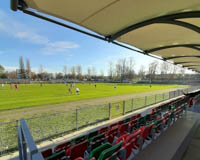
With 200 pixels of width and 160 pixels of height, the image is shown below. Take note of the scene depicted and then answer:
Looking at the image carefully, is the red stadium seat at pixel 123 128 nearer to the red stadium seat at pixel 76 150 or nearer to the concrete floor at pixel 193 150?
the red stadium seat at pixel 76 150

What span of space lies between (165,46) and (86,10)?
14.1 feet

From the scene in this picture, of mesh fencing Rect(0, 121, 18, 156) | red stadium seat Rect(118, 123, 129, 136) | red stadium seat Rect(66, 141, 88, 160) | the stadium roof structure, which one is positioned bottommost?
mesh fencing Rect(0, 121, 18, 156)

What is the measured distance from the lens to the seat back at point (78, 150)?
2.66 metres

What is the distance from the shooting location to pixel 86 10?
255 centimetres

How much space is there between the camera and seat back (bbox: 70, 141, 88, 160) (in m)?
2.66

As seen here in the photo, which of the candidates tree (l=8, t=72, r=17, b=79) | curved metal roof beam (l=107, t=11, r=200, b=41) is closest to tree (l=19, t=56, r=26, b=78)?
tree (l=8, t=72, r=17, b=79)

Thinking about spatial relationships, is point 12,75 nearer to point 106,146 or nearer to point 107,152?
point 106,146

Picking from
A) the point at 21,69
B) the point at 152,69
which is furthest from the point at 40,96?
the point at 21,69

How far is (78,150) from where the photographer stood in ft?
9.06

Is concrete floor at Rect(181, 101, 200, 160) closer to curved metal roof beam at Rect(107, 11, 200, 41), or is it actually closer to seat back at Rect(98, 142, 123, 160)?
seat back at Rect(98, 142, 123, 160)

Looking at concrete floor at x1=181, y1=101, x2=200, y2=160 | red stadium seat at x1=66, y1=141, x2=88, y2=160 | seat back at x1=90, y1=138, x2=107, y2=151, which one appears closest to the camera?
red stadium seat at x1=66, y1=141, x2=88, y2=160

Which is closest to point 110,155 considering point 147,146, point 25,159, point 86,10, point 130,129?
point 25,159

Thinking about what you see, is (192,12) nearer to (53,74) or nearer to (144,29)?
(144,29)

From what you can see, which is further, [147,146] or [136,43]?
[136,43]
